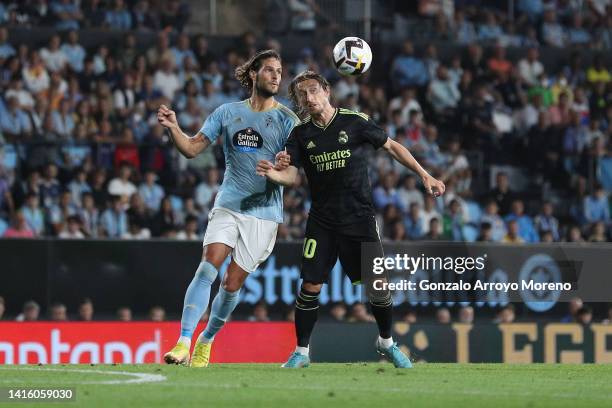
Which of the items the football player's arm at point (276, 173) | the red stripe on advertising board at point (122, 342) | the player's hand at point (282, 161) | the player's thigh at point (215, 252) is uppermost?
the player's hand at point (282, 161)

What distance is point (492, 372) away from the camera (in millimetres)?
10758

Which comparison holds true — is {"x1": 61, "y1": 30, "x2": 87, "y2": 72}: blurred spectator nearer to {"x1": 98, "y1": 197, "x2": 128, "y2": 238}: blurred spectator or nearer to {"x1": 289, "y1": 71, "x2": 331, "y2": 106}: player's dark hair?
{"x1": 98, "y1": 197, "x2": 128, "y2": 238}: blurred spectator

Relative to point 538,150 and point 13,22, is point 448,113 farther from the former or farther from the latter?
point 13,22

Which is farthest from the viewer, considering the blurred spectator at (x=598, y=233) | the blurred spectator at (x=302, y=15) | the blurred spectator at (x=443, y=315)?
the blurred spectator at (x=302, y=15)

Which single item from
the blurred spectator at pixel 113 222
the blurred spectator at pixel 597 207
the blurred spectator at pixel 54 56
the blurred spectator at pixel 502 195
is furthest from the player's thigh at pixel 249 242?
the blurred spectator at pixel 597 207

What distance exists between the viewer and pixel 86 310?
16344 millimetres

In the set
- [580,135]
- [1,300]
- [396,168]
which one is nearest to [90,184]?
[1,300]

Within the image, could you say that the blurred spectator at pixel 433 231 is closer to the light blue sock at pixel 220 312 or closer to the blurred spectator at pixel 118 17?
the blurred spectator at pixel 118 17

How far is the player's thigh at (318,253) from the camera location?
10.6m

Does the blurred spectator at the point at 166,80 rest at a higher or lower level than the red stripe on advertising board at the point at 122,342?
higher

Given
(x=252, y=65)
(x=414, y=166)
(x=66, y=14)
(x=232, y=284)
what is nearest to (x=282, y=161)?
(x=414, y=166)

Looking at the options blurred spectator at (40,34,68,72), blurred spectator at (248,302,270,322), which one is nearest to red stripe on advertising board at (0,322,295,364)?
blurred spectator at (248,302,270,322)

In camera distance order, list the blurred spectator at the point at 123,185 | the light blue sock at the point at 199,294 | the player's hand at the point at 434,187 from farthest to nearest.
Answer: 1. the blurred spectator at the point at 123,185
2. the light blue sock at the point at 199,294
3. the player's hand at the point at 434,187

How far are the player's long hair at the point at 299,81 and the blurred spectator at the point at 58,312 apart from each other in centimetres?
610
